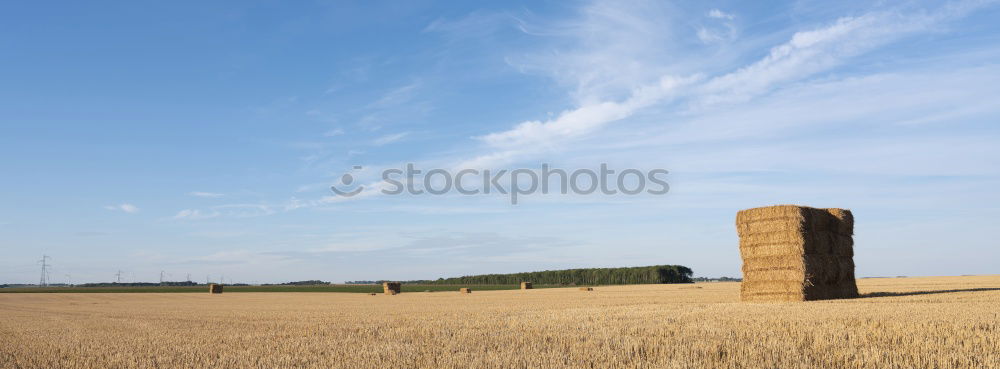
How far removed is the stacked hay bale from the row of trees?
101 meters

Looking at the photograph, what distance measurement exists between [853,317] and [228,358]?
410 inches

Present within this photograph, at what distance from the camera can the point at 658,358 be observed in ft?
25.8

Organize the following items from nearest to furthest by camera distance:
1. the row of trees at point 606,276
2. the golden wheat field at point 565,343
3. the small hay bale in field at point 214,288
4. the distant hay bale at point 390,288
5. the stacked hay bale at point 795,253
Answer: the golden wheat field at point 565,343, the stacked hay bale at point 795,253, the distant hay bale at point 390,288, the small hay bale in field at point 214,288, the row of trees at point 606,276

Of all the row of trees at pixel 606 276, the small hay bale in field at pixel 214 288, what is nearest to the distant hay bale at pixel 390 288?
the small hay bale in field at pixel 214 288

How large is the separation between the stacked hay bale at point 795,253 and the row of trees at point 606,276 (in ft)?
331

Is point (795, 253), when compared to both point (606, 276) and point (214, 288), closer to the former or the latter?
point (214, 288)

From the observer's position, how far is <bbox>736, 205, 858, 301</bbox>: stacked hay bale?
21.7 m

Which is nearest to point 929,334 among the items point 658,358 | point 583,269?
point 658,358

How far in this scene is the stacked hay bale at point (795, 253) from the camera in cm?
2167

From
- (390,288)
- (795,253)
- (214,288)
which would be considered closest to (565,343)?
(795,253)

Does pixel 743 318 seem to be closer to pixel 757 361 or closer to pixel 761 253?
pixel 757 361

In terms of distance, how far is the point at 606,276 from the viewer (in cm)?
13800

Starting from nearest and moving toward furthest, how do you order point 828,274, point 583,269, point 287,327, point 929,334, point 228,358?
1. point 228,358
2. point 929,334
3. point 287,327
4. point 828,274
5. point 583,269

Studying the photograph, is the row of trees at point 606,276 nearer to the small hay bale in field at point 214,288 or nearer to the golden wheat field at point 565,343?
the small hay bale in field at point 214,288
